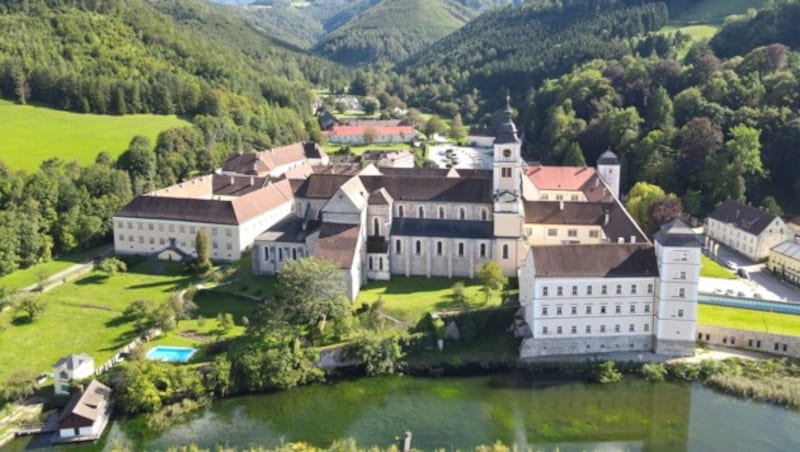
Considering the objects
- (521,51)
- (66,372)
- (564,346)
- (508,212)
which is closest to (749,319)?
(564,346)

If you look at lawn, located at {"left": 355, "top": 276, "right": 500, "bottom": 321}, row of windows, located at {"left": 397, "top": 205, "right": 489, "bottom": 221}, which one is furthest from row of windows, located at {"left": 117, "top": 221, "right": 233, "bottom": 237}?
lawn, located at {"left": 355, "top": 276, "right": 500, "bottom": 321}

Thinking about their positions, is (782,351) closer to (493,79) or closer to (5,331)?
(5,331)

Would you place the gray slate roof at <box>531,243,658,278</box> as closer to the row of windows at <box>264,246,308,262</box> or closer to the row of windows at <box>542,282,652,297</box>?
the row of windows at <box>542,282,652,297</box>

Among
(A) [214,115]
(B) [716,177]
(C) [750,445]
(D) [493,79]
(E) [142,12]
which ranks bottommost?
(C) [750,445]

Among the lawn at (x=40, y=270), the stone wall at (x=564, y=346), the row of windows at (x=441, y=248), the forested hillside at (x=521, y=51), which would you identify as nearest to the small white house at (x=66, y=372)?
the lawn at (x=40, y=270)

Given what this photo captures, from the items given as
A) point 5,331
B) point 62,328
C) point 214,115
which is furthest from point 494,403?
point 214,115

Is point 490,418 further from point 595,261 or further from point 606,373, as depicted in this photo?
point 595,261

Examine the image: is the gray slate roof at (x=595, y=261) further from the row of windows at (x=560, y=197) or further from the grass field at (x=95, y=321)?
the row of windows at (x=560, y=197)
